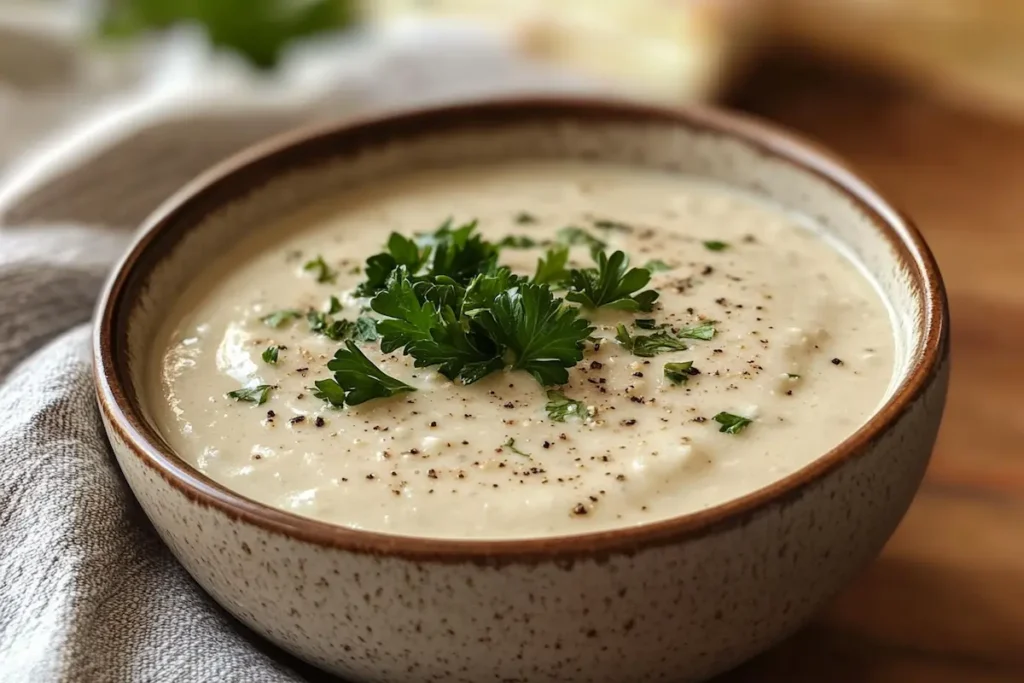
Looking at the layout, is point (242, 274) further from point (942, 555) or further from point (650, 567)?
point (942, 555)

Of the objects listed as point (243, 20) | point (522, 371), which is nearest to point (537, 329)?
point (522, 371)

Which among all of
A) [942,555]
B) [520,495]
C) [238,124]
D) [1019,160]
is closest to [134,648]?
[520,495]

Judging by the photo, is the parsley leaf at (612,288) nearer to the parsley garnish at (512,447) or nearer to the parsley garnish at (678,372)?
the parsley garnish at (678,372)

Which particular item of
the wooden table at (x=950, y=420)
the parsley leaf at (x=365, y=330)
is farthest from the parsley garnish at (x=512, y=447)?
the wooden table at (x=950, y=420)

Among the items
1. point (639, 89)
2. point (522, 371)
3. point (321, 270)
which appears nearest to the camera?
point (522, 371)

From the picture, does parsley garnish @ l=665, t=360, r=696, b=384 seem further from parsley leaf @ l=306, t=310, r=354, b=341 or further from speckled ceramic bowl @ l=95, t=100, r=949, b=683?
parsley leaf @ l=306, t=310, r=354, b=341

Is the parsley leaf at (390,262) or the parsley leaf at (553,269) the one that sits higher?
the parsley leaf at (553,269)

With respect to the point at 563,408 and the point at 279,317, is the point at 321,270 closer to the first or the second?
the point at 279,317
